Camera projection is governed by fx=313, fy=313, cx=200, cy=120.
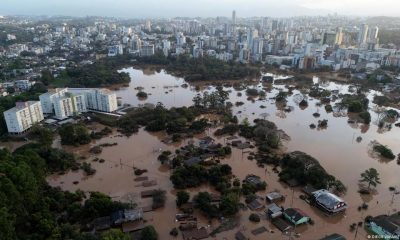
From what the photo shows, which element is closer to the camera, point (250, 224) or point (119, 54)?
point (250, 224)

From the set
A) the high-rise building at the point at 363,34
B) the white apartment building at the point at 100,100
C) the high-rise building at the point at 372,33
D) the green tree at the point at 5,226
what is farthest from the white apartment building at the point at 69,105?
the high-rise building at the point at 372,33

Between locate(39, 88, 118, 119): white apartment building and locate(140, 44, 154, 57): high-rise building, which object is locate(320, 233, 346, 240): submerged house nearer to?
locate(39, 88, 118, 119): white apartment building

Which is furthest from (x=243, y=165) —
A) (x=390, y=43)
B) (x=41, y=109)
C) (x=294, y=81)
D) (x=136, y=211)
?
(x=390, y=43)

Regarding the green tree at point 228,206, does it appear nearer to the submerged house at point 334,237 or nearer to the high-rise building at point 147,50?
the submerged house at point 334,237

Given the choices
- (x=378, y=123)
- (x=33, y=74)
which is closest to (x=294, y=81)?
(x=378, y=123)

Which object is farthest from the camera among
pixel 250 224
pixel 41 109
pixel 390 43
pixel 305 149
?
pixel 390 43

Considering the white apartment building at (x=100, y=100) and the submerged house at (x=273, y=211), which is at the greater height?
the white apartment building at (x=100, y=100)

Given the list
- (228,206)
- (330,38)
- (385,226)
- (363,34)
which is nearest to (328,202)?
(385,226)

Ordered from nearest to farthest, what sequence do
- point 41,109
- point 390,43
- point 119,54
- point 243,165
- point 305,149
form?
point 243,165, point 305,149, point 41,109, point 119,54, point 390,43

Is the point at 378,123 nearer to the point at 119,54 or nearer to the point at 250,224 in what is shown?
the point at 250,224
